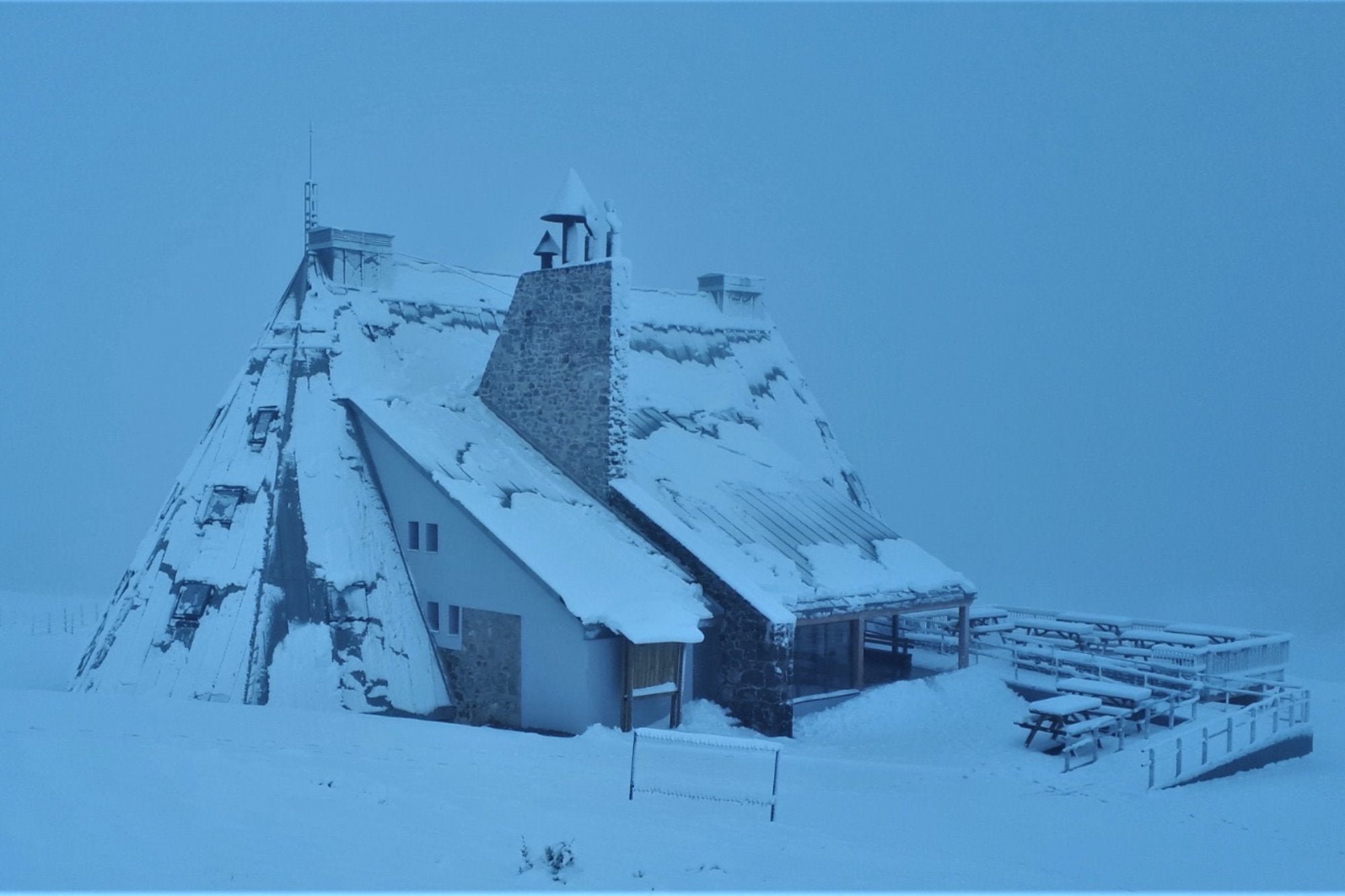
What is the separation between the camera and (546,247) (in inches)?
756

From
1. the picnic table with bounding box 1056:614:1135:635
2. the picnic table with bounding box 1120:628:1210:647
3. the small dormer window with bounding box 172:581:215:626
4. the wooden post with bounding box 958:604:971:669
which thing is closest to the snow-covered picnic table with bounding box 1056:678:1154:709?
the wooden post with bounding box 958:604:971:669

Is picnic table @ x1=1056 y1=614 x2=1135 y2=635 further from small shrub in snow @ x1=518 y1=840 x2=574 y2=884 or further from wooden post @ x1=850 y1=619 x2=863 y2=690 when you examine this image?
small shrub in snow @ x1=518 y1=840 x2=574 y2=884

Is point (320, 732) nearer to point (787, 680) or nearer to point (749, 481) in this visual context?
point (787, 680)

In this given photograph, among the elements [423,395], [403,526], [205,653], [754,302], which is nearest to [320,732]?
[205,653]

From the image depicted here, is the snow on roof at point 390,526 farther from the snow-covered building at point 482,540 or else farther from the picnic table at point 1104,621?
the picnic table at point 1104,621

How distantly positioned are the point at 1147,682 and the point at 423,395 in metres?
13.2

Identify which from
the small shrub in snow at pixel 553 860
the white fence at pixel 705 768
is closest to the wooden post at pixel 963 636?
the white fence at pixel 705 768

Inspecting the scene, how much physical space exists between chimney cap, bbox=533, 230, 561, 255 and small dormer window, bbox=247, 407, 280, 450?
16.4 feet

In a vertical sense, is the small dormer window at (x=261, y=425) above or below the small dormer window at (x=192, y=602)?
above

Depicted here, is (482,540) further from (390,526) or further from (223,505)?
(223,505)

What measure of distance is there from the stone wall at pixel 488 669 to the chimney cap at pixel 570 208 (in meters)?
7.07

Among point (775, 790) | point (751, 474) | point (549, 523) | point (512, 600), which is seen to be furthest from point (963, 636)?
point (775, 790)

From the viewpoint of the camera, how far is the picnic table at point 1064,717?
1505 cm

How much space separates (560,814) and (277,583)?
7.94 m
